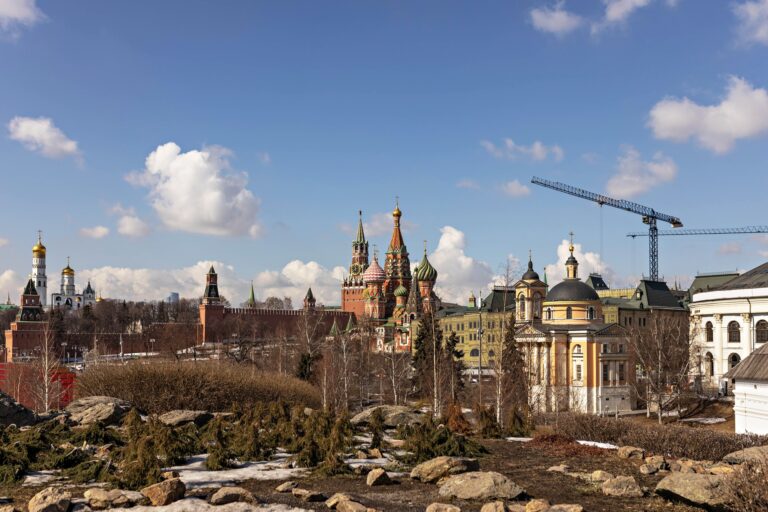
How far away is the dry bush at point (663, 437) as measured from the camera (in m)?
16.5

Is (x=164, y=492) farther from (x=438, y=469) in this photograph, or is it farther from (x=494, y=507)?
(x=494, y=507)

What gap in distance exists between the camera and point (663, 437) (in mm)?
17438

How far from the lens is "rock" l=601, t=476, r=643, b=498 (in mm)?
11953

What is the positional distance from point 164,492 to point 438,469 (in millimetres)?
4870

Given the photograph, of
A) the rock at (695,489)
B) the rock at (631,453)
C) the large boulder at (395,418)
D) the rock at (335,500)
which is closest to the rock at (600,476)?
the rock at (695,489)

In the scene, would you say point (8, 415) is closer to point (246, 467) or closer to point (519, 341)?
point (246, 467)

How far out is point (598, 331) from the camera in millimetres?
45375

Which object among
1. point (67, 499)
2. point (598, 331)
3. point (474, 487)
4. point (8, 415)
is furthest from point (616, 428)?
point (598, 331)

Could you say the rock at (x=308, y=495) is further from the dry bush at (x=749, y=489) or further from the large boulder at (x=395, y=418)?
the large boulder at (x=395, y=418)

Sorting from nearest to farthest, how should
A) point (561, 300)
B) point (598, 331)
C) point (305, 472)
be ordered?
1. point (305, 472)
2. point (598, 331)
3. point (561, 300)

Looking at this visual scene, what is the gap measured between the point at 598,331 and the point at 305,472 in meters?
34.9

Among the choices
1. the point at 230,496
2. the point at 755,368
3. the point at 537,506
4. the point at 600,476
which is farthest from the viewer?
the point at 755,368

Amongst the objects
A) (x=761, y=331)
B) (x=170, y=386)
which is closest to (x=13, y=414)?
(x=170, y=386)

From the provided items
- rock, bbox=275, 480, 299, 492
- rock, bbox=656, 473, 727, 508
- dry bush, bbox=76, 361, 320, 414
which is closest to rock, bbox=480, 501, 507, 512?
rock, bbox=656, 473, 727, 508
